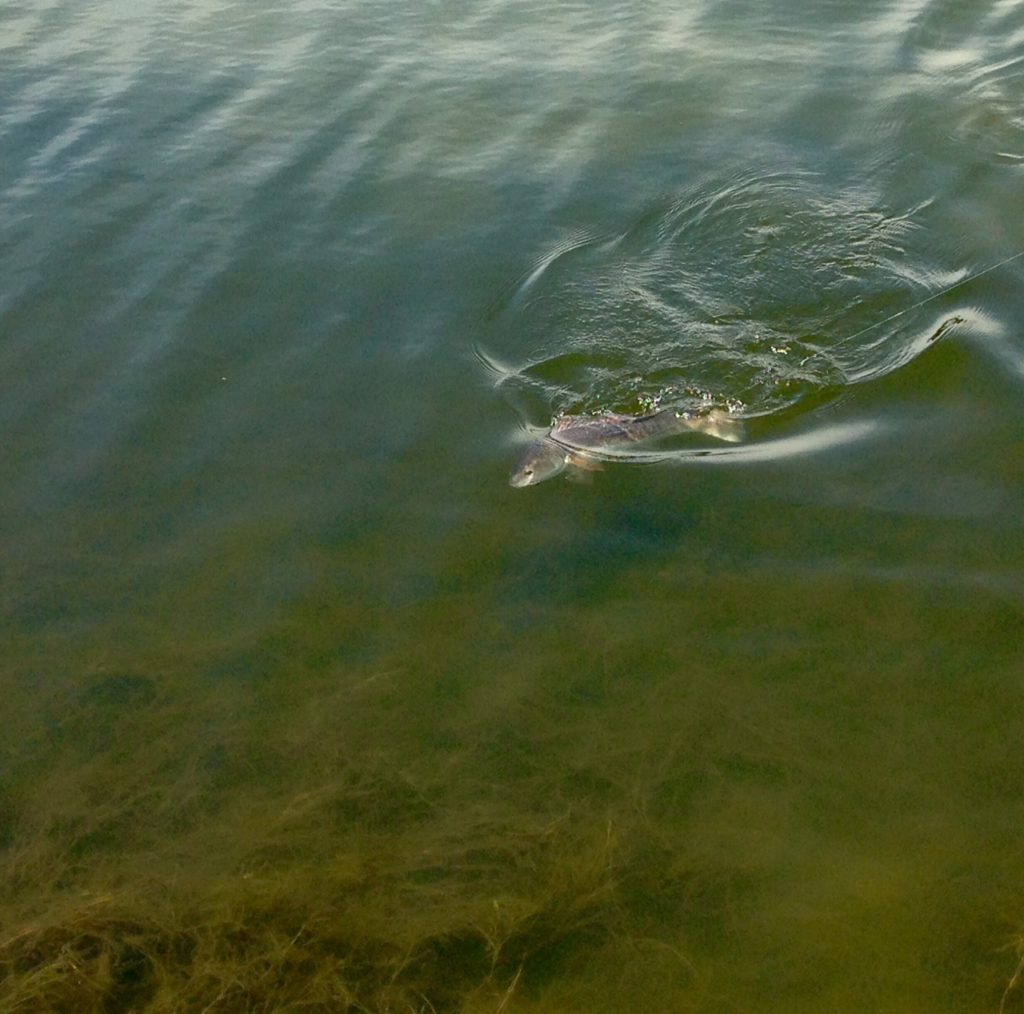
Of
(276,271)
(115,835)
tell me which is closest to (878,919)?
(115,835)

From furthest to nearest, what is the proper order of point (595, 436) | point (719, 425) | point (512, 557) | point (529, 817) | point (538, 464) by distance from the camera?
point (719, 425) → point (595, 436) → point (538, 464) → point (512, 557) → point (529, 817)

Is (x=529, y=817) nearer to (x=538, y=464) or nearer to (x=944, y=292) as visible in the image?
(x=538, y=464)

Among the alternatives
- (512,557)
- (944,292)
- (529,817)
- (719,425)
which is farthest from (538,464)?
(944,292)

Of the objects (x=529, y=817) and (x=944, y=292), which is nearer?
(x=529, y=817)

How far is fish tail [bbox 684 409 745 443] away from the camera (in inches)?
280

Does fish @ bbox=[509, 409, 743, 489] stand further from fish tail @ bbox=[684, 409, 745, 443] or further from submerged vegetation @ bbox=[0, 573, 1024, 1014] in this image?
submerged vegetation @ bbox=[0, 573, 1024, 1014]

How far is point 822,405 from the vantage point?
7.29 m

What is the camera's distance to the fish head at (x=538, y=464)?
22.3ft

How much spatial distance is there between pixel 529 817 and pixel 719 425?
3.25 metres

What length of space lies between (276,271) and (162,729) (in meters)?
4.60

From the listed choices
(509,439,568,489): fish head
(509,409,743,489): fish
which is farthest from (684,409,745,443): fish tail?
(509,439,568,489): fish head

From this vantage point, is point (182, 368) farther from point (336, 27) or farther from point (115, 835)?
point (336, 27)

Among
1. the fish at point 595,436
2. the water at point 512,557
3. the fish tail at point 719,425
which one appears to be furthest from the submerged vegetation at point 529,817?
the fish tail at point 719,425

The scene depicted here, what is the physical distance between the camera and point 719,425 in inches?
283
